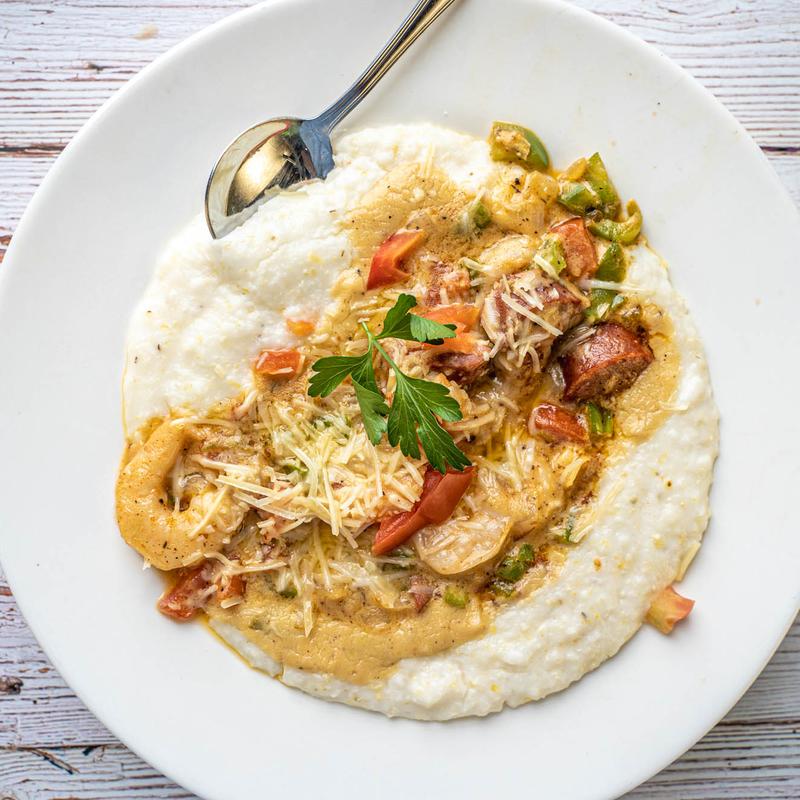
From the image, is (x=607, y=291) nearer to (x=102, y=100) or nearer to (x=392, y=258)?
(x=392, y=258)

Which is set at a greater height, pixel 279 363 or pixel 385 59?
pixel 385 59

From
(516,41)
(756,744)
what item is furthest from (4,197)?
(756,744)

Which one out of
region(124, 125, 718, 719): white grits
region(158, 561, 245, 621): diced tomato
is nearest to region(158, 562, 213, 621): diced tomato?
region(158, 561, 245, 621): diced tomato

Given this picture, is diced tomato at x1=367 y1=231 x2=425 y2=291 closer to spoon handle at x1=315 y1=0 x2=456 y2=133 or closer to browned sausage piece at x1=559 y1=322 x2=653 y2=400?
spoon handle at x1=315 y1=0 x2=456 y2=133

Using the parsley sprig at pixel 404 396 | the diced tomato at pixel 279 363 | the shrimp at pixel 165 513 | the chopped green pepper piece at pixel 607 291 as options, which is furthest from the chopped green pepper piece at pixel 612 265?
the shrimp at pixel 165 513

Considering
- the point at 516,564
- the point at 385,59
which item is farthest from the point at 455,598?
the point at 385,59

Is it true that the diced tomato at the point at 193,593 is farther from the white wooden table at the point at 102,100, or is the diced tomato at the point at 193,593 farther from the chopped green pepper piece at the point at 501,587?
the chopped green pepper piece at the point at 501,587

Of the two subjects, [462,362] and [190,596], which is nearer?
[462,362]
